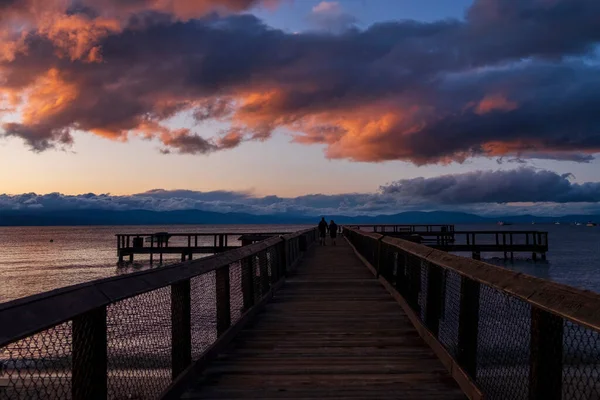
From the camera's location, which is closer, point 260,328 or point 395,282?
point 260,328

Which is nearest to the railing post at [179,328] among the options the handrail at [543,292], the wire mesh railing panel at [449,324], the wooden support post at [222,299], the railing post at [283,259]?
the wooden support post at [222,299]

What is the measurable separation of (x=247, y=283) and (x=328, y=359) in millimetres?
2719

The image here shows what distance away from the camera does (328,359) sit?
579 cm

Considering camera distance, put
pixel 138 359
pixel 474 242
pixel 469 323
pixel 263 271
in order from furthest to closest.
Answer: pixel 474 242
pixel 263 271
pixel 138 359
pixel 469 323

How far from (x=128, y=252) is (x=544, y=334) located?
158ft

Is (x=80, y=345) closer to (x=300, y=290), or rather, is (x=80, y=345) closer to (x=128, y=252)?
(x=300, y=290)

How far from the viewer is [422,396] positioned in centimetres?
455

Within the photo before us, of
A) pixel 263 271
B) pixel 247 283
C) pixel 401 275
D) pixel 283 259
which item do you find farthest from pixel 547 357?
pixel 283 259

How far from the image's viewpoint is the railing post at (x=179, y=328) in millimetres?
4682

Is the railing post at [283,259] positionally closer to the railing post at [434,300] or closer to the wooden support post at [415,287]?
the wooden support post at [415,287]

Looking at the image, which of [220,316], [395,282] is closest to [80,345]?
[220,316]

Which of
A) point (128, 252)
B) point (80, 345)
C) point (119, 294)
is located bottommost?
point (128, 252)

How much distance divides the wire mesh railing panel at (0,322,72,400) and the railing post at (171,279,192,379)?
0.85m

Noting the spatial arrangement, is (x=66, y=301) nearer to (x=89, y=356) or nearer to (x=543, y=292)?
(x=89, y=356)
